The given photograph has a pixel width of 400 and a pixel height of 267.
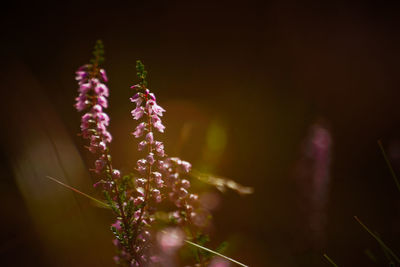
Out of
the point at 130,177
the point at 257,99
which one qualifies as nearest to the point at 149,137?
the point at 130,177

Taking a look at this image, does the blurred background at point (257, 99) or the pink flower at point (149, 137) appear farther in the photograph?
the blurred background at point (257, 99)

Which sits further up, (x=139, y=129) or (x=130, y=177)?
(x=139, y=129)

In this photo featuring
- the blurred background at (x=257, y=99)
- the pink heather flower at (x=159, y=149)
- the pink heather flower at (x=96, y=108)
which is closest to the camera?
the pink heather flower at (x=96, y=108)

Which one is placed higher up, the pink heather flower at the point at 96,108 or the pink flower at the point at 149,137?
the pink flower at the point at 149,137

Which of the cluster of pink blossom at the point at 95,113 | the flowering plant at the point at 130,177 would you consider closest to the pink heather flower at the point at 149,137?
the flowering plant at the point at 130,177

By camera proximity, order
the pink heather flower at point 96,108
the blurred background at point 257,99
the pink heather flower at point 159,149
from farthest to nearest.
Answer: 1. the blurred background at point 257,99
2. the pink heather flower at point 159,149
3. the pink heather flower at point 96,108

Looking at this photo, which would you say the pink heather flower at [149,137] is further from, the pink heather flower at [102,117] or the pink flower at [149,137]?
the pink heather flower at [102,117]

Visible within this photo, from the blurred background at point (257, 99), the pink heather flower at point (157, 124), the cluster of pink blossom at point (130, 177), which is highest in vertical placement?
the blurred background at point (257, 99)

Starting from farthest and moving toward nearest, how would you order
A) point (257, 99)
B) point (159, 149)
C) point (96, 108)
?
point (257, 99)
point (159, 149)
point (96, 108)

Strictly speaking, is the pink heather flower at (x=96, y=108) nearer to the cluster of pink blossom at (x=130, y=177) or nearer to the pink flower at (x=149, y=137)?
the cluster of pink blossom at (x=130, y=177)

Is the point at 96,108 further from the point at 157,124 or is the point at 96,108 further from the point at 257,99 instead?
the point at 257,99

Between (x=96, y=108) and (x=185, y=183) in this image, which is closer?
(x=96, y=108)
